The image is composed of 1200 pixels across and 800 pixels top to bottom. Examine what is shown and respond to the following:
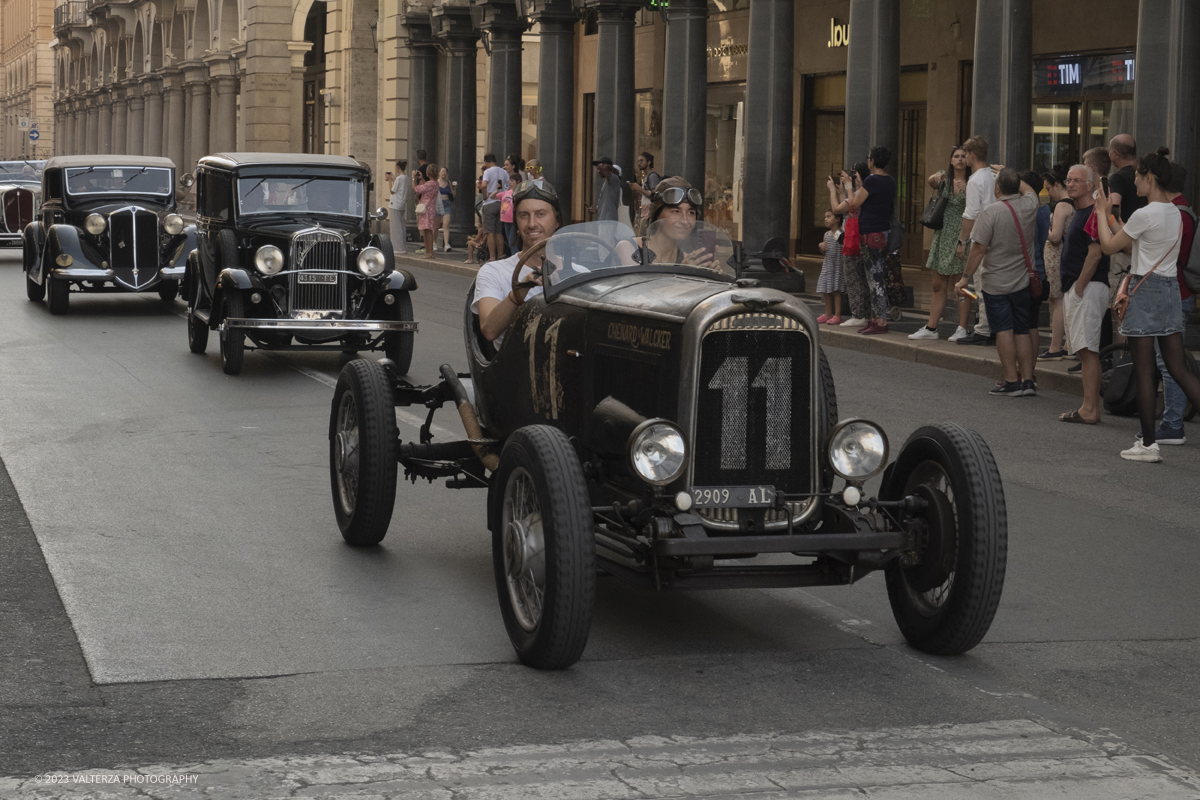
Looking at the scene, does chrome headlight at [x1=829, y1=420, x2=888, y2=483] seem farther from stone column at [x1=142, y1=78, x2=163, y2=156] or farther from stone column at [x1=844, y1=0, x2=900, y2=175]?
stone column at [x1=142, y1=78, x2=163, y2=156]

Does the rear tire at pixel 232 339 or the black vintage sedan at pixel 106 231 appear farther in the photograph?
the black vintage sedan at pixel 106 231

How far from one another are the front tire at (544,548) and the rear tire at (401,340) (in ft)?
28.8

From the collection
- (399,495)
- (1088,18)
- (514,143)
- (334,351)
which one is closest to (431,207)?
(514,143)

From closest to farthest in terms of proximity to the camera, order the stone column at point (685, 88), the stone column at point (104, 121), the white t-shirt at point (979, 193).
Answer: the white t-shirt at point (979, 193) → the stone column at point (685, 88) → the stone column at point (104, 121)

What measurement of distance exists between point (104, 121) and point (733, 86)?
56408mm

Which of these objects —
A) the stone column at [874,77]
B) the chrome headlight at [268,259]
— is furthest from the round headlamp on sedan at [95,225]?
the stone column at [874,77]

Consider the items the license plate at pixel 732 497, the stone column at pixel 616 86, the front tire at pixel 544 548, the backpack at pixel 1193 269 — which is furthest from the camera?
the stone column at pixel 616 86

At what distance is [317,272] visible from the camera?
14.4 metres

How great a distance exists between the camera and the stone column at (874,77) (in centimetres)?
1955

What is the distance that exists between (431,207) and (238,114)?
26.7 meters

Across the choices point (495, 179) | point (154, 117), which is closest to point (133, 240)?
point (495, 179)

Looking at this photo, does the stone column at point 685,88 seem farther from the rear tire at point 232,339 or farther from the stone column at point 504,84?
the rear tire at point 232,339

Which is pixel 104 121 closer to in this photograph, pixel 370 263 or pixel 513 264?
pixel 370 263

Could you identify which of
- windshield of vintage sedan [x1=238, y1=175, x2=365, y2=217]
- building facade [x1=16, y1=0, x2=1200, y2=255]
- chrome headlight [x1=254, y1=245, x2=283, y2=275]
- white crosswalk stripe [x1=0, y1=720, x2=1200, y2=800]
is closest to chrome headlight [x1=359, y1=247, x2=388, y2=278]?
chrome headlight [x1=254, y1=245, x2=283, y2=275]
